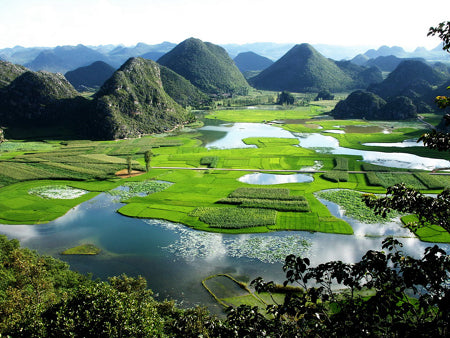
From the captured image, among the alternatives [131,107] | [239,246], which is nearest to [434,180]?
[239,246]

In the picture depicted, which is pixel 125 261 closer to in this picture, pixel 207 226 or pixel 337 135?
pixel 207 226

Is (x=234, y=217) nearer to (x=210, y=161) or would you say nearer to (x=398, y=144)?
(x=210, y=161)

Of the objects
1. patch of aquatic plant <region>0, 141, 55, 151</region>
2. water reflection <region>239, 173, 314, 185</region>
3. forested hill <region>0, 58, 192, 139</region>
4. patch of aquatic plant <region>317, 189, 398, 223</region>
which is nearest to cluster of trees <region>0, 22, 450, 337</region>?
patch of aquatic plant <region>317, 189, 398, 223</region>

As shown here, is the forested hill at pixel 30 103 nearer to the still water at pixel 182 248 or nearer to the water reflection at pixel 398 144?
the still water at pixel 182 248

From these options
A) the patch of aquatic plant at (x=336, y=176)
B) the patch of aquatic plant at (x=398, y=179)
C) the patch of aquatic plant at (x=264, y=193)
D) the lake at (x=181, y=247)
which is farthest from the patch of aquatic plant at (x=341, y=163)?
the lake at (x=181, y=247)

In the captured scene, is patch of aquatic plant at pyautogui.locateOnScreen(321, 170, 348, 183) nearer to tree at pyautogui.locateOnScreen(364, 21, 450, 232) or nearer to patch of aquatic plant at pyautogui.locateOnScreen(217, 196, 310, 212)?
patch of aquatic plant at pyautogui.locateOnScreen(217, 196, 310, 212)

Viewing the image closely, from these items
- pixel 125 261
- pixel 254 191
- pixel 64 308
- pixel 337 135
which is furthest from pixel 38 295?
pixel 337 135
